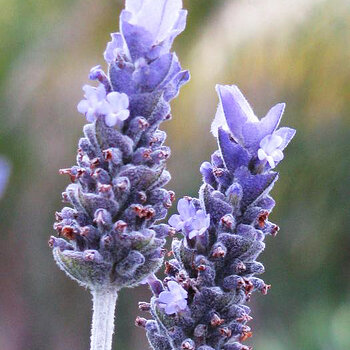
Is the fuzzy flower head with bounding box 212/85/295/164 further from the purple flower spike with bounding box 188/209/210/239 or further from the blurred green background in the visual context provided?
the blurred green background

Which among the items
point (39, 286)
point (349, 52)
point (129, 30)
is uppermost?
point (349, 52)

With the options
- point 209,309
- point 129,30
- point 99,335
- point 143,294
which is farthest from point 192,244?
point 143,294

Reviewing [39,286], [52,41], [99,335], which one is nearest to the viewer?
[99,335]

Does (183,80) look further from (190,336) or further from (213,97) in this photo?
(213,97)

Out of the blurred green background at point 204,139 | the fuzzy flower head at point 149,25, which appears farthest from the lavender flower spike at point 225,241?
the blurred green background at point 204,139

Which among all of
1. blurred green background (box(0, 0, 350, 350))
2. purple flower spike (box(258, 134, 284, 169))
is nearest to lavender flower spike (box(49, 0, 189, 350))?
purple flower spike (box(258, 134, 284, 169))

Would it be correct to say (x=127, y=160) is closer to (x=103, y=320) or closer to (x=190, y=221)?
(x=190, y=221)
